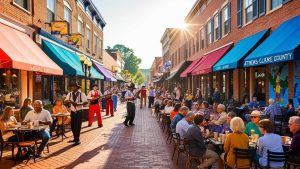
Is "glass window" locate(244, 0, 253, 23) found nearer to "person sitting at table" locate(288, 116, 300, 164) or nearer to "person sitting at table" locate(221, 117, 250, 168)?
"person sitting at table" locate(288, 116, 300, 164)

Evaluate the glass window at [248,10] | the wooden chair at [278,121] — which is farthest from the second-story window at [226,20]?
the wooden chair at [278,121]

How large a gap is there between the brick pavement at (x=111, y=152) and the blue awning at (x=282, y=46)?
4570mm

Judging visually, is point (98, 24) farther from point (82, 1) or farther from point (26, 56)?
point (26, 56)

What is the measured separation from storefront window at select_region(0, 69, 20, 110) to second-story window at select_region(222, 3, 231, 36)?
13269 millimetres

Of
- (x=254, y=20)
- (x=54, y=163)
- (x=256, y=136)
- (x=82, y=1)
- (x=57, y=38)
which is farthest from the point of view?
(x=82, y=1)

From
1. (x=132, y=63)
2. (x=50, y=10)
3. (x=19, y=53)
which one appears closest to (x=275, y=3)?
(x=19, y=53)

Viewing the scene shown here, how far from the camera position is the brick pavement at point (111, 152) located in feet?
29.3

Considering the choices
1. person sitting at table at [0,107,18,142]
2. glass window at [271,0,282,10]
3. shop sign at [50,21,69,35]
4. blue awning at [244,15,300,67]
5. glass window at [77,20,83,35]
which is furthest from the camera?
glass window at [77,20,83,35]

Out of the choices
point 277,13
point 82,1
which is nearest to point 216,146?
point 277,13

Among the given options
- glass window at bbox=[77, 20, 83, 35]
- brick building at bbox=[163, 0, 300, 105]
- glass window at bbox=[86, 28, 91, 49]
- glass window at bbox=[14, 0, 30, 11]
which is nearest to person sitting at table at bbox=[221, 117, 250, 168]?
brick building at bbox=[163, 0, 300, 105]

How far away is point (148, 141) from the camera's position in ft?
40.8

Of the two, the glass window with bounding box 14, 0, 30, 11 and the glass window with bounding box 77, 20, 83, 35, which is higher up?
the glass window with bounding box 77, 20, 83, 35

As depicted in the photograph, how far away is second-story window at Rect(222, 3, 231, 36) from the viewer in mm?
21656

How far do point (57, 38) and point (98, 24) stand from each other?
1720 cm
